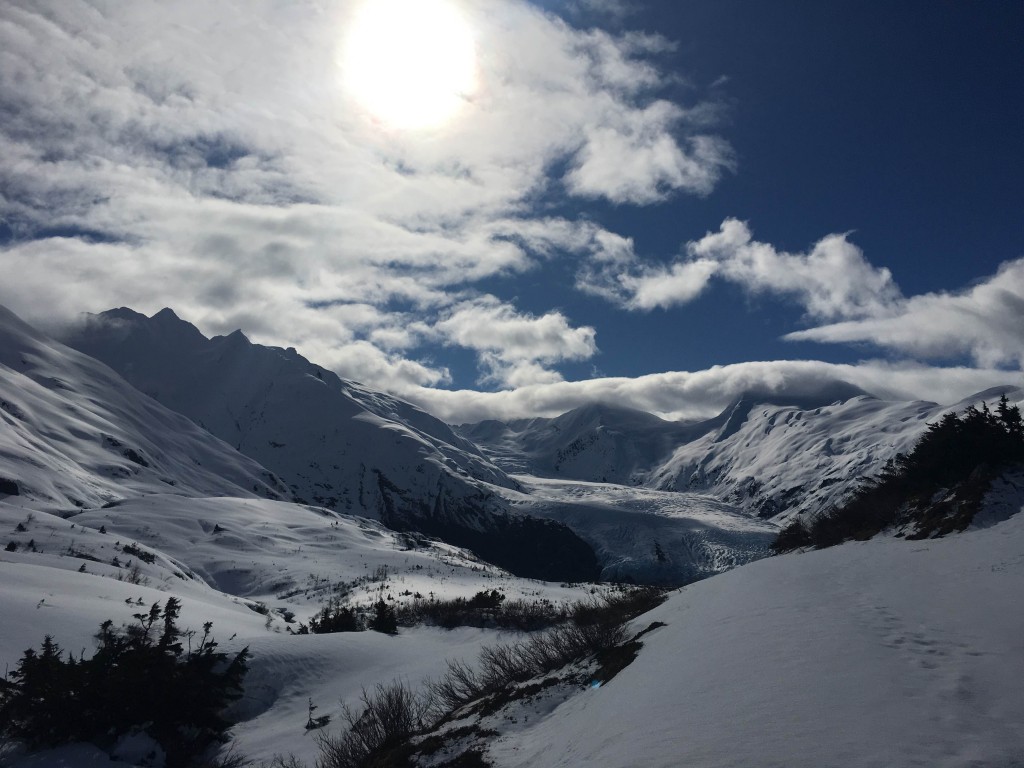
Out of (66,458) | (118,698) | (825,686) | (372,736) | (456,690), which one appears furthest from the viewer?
(66,458)

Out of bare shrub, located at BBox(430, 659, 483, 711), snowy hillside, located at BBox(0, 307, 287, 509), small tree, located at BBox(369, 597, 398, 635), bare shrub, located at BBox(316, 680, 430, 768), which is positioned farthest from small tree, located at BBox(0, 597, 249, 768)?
snowy hillside, located at BBox(0, 307, 287, 509)

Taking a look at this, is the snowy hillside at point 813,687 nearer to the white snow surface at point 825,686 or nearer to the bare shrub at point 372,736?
the white snow surface at point 825,686

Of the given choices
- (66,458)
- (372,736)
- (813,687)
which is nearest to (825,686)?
(813,687)

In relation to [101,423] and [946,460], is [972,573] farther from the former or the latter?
[101,423]

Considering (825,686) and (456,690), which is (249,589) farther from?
(825,686)

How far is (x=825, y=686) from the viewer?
10.1 meters

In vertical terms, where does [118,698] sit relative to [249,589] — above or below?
below

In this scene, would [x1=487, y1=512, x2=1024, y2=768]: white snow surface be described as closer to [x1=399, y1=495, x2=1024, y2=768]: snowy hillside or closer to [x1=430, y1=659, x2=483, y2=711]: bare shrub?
[x1=399, y1=495, x2=1024, y2=768]: snowy hillside

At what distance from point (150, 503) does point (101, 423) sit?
4438 inches

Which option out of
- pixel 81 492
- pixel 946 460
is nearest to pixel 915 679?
pixel 946 460

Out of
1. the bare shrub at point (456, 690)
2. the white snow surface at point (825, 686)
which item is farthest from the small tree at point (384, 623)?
the white snow surface at point (825, 686)

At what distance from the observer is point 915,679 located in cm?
1002

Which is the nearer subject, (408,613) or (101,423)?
(408,613)

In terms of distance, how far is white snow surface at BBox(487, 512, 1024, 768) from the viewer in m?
7.96
